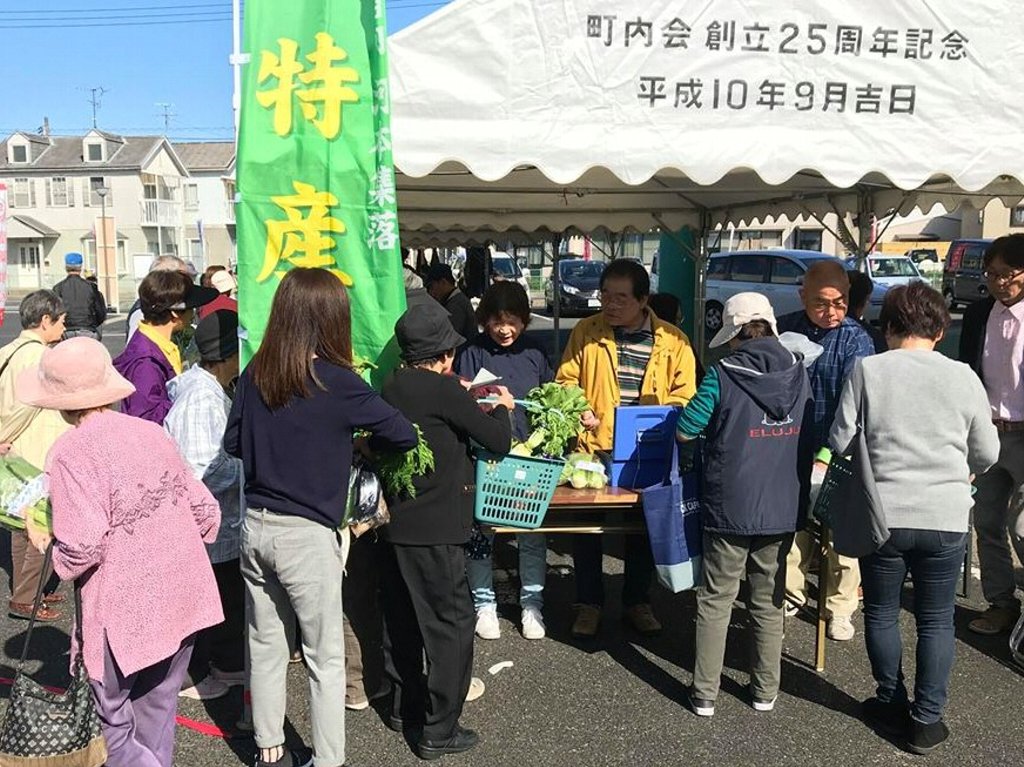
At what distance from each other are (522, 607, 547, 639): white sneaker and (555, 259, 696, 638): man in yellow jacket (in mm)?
166

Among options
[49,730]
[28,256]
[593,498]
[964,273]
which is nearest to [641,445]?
[593,498]

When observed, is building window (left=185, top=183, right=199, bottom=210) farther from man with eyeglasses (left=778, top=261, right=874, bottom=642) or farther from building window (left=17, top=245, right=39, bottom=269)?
man with eyeglasses (left=778, top=261, right=874, bottom=642)

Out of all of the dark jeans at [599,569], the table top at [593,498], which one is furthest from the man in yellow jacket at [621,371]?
the table top at [593,498]

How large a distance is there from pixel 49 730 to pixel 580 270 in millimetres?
24335

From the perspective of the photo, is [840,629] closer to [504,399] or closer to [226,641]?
[504,399]

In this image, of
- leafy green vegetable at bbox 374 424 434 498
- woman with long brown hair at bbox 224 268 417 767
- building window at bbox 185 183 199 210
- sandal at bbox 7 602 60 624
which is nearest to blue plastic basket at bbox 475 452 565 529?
leafy green vegetable at bbox 374 424 434 498

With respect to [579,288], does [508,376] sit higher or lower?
higher

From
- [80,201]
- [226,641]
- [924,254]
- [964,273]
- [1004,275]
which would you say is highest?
[80,201]

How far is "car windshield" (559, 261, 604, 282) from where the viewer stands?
2544 cm

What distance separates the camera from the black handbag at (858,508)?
2920 mm

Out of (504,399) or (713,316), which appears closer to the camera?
(504,399)

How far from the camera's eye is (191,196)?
54750 mm

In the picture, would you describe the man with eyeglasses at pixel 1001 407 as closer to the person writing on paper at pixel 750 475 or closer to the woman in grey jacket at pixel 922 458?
the woman in grey jacket at pixel 922 458

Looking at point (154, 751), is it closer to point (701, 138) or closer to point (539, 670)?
point (539, 670)
